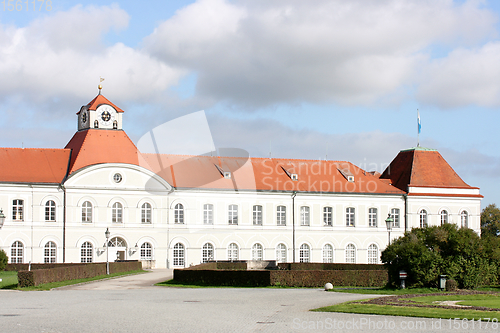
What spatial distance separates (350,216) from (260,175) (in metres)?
9.22

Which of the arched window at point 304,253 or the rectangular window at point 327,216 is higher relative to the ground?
the rectangular window at point 327,216

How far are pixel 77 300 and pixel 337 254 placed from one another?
123ft

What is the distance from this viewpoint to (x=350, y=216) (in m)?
59.7

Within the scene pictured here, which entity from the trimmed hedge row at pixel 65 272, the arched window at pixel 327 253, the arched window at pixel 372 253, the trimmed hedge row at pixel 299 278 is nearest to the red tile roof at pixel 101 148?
the trimmed hedge row at pixel 65 272

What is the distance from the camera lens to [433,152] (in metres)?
64.6

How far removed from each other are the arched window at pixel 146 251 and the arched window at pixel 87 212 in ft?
16.4

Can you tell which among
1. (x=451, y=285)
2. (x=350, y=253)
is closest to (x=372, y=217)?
(x=350, y=253)

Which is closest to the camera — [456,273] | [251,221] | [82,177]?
[456,273]

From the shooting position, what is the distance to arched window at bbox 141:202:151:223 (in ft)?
178

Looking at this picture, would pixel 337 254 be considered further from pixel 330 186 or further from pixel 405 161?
pixel 405 161

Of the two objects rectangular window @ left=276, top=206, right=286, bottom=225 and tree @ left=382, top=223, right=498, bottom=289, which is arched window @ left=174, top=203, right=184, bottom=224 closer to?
rectangular window @ left=276, top=206, right=286, bottom=225

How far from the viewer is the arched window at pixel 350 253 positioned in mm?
58969

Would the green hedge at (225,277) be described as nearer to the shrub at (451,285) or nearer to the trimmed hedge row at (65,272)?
the trimmed hedge row at (65,272)

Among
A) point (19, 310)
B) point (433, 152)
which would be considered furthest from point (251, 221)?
point (19, 310)
